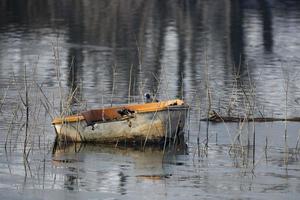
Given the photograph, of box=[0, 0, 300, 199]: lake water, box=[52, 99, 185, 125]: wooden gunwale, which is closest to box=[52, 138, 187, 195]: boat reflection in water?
box=[0, 0, 300, 199]: lake water

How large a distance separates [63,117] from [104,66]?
557 inches

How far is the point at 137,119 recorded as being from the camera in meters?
21.0

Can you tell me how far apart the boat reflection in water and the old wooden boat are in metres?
0.18

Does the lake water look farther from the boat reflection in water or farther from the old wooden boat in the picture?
the old wooden boat

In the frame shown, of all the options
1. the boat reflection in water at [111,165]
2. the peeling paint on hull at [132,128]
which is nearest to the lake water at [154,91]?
the boat reflection in water at [111,165]

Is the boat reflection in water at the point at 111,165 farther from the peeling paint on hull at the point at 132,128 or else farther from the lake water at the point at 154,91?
the peeling paint on hull at the point at 132,128

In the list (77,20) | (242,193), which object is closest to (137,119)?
(242,193)

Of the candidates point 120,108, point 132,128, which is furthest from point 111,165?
point 120,108

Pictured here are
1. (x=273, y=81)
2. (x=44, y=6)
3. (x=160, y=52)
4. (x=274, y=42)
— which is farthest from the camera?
(x=44, y=6)

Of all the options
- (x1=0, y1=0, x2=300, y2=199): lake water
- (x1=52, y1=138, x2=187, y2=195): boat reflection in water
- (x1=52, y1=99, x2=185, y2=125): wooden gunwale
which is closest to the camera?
(x1=52, y1=138, x2=187, y2=195): boat reflection in water

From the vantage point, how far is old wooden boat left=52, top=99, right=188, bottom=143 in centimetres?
2092

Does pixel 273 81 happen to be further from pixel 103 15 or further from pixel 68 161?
pixel 103 15

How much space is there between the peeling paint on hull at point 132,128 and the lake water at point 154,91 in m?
0.25

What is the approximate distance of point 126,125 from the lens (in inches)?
829
